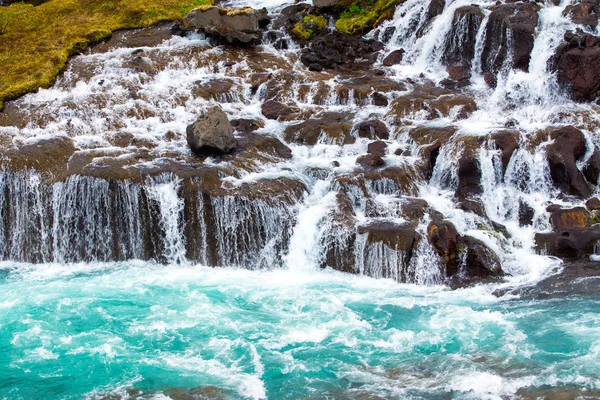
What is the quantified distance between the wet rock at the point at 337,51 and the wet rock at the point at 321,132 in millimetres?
4950

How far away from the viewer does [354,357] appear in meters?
15.0

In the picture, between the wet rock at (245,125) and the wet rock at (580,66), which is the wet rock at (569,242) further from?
the wet rock at (245,125)

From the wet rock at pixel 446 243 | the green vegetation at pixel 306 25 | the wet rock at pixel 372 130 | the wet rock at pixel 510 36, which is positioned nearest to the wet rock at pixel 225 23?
the green vegetation at pixel 306 25

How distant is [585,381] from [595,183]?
9777 millimetres

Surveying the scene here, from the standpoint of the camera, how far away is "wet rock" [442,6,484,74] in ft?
90.0

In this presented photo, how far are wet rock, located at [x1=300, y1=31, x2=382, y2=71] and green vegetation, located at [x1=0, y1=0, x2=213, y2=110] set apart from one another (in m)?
7.86

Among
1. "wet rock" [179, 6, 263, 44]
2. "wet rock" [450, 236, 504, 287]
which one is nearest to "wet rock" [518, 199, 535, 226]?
"wet rock" [450, 236, 504, 287]

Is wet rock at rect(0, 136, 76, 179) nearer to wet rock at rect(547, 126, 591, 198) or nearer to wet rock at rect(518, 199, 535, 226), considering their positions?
wet rock at rect(518, 199, 535, 226)

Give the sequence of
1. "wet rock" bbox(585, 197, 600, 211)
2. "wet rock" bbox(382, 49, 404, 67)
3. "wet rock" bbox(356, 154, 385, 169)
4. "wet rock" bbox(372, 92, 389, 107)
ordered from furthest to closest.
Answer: "wet rock" bbox(382, 49, 404, 67)
"wet rock" bbox(372, 92, 389, 107)
"wet rock" bbox(356, 154, 385, 169)
"wet rock" bbox(585, 197, 600, 211)

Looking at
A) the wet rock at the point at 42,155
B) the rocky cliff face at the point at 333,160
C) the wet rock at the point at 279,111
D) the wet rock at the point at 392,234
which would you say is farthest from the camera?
the wet rock at the point at 279,111

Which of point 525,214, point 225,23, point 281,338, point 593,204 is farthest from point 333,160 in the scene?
point 225,23

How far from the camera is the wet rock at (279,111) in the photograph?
2559cm

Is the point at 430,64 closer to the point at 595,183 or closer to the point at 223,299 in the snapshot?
the point at 595,183

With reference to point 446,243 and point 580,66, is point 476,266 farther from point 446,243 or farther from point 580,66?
point 580,66
